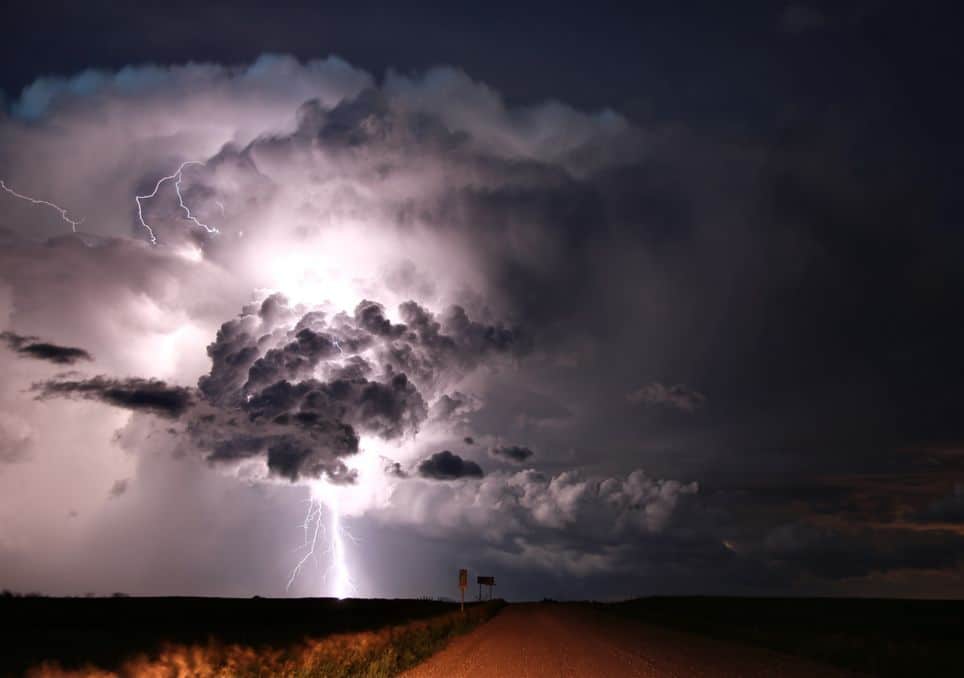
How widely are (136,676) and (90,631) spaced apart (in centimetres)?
3247

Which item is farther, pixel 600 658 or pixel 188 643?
pixel 188 643

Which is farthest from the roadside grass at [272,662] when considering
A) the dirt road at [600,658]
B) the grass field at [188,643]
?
the dirt road at [600,658]

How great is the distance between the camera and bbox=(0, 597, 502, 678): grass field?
1784 cm

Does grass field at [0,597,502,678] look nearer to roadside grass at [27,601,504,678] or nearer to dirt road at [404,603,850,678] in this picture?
roadside grass at [27,601,504,678]

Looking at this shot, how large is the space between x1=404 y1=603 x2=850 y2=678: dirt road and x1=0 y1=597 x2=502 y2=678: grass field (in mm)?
1667

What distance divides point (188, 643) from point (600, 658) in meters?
16.1

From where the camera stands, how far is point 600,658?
22078 millimetres

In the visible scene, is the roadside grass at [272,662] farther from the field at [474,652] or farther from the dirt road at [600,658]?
the dirt road at [600,658]

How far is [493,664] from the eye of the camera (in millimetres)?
20766

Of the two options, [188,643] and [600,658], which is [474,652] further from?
[188,643]

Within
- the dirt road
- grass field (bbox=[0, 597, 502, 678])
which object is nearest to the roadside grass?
grass field (bbox=[0, 597, 502, 678])

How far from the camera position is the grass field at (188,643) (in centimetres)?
→ 1784

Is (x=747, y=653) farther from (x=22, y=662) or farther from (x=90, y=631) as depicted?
(x=90, y=631)

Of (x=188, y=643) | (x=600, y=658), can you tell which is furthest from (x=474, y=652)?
(x=188, y=643)
